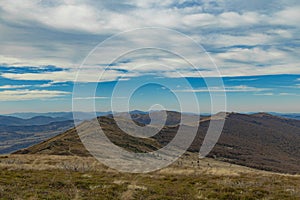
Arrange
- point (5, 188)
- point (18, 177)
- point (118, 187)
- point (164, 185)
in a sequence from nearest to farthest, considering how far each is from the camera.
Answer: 1. point (5, 188)
2. point (118, 187)
3. point (164, 185)
4. point (18, 177)

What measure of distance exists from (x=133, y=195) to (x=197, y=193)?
4212mm

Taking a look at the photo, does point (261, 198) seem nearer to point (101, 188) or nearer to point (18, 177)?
point (101, 188)

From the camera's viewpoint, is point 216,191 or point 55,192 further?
point 216,191

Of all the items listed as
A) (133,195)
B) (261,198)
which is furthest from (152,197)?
(261,198)

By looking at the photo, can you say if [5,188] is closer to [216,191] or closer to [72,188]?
[72,188]

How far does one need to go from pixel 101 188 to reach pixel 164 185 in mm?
5139

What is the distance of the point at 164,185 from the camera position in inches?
904

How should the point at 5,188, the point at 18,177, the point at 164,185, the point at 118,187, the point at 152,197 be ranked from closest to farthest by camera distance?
the point at 152,197 → the point at 5,188 → the point at 118,187 → the point at 164,185 → the point at 18,177

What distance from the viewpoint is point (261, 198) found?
18.3 m

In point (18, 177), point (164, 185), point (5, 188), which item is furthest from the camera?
point (18, 177)

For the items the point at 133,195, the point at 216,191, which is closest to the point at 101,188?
the point at 133,195

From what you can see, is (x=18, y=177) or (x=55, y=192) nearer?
(x=55, y=192)

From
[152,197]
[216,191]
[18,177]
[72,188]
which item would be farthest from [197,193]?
[18,177]

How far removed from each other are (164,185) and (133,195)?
511 cm
